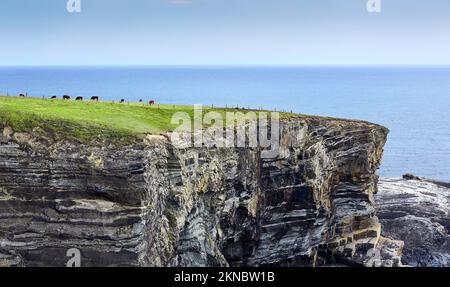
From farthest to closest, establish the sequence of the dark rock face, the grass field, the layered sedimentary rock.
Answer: the dark rock face
the grass field
the layered sedimentary rock

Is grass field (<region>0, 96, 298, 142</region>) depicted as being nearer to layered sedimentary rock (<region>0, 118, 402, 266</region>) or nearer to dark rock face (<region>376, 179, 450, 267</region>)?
layered sedimentary rock (<region>0, 118, 402, 266</region>)

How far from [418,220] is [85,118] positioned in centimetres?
6181

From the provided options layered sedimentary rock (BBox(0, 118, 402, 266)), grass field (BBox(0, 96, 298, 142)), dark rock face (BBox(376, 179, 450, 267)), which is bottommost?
dark rock face (BBox(376, 179, 450, 267))

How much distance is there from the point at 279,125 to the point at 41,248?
30583 mm

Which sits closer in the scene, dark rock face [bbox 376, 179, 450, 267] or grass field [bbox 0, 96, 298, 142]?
grass field [bbox 0, 96, 298, 142]

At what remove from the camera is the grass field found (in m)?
61.2

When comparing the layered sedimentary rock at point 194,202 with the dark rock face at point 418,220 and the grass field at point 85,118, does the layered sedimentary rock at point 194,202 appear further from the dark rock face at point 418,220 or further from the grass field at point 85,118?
the dark rock face at point 418,220

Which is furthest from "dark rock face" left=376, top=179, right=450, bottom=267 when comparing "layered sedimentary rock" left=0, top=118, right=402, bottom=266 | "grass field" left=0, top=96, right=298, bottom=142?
"grass field" left=0, top=96, right=298, bottom=142

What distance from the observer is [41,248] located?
5772 centimetres

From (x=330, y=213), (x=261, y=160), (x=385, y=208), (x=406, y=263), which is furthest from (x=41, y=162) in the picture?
(x=385, y=208)

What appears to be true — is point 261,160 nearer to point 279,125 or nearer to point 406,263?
point 279,125

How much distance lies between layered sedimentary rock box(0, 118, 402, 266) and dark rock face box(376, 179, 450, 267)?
17.6 meters

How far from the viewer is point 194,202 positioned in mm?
65812

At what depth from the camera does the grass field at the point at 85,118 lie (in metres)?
61.2
